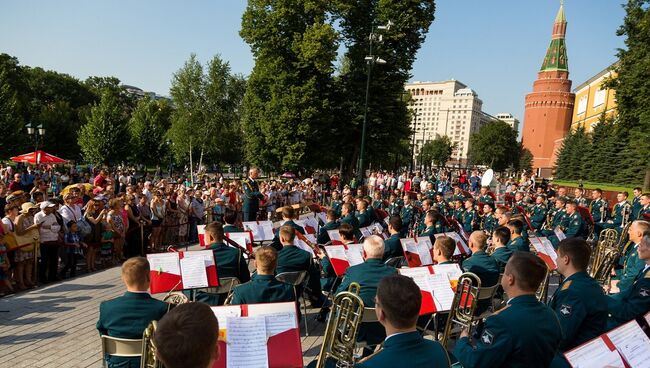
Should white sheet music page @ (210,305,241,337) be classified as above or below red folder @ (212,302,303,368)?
above

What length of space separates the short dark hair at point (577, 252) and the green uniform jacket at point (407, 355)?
207cm

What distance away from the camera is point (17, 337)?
5.67m

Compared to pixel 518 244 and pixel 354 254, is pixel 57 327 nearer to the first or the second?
pixel 354 254

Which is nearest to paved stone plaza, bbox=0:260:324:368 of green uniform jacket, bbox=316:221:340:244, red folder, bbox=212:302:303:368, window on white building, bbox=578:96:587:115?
green uniform jacket, bbox=316:221:340:244

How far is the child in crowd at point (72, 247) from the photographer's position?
8.66 metres

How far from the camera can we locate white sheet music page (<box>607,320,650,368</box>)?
2.88 meters

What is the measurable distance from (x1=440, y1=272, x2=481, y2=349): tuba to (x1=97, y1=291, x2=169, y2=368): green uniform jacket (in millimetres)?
2898

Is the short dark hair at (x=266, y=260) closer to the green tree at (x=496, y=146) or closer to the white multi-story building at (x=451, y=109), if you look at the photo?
the green tree at (x=496, y=146)

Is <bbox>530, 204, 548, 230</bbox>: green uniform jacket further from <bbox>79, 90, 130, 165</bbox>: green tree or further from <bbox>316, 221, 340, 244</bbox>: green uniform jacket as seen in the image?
<bbox>79, 90, 130, 165</bbox>: green tree

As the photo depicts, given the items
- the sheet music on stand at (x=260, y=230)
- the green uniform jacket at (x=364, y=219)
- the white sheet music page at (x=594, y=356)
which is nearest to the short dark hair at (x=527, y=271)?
the white sheet music page at (x=594, y=356)

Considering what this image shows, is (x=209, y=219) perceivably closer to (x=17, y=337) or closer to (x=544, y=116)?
(x=17, y=337)

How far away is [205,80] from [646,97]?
37.2m

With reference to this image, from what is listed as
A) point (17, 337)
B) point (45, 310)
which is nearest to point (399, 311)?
point (17, 337)

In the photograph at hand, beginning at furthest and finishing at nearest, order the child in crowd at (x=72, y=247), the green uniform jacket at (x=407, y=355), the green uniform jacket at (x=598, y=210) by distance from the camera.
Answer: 1. the green uniform jacket at (x=598, y=210)
2. the child in crowd at (x=72, y=247)
3. the green uniform jacket at (x=407, y=355)
